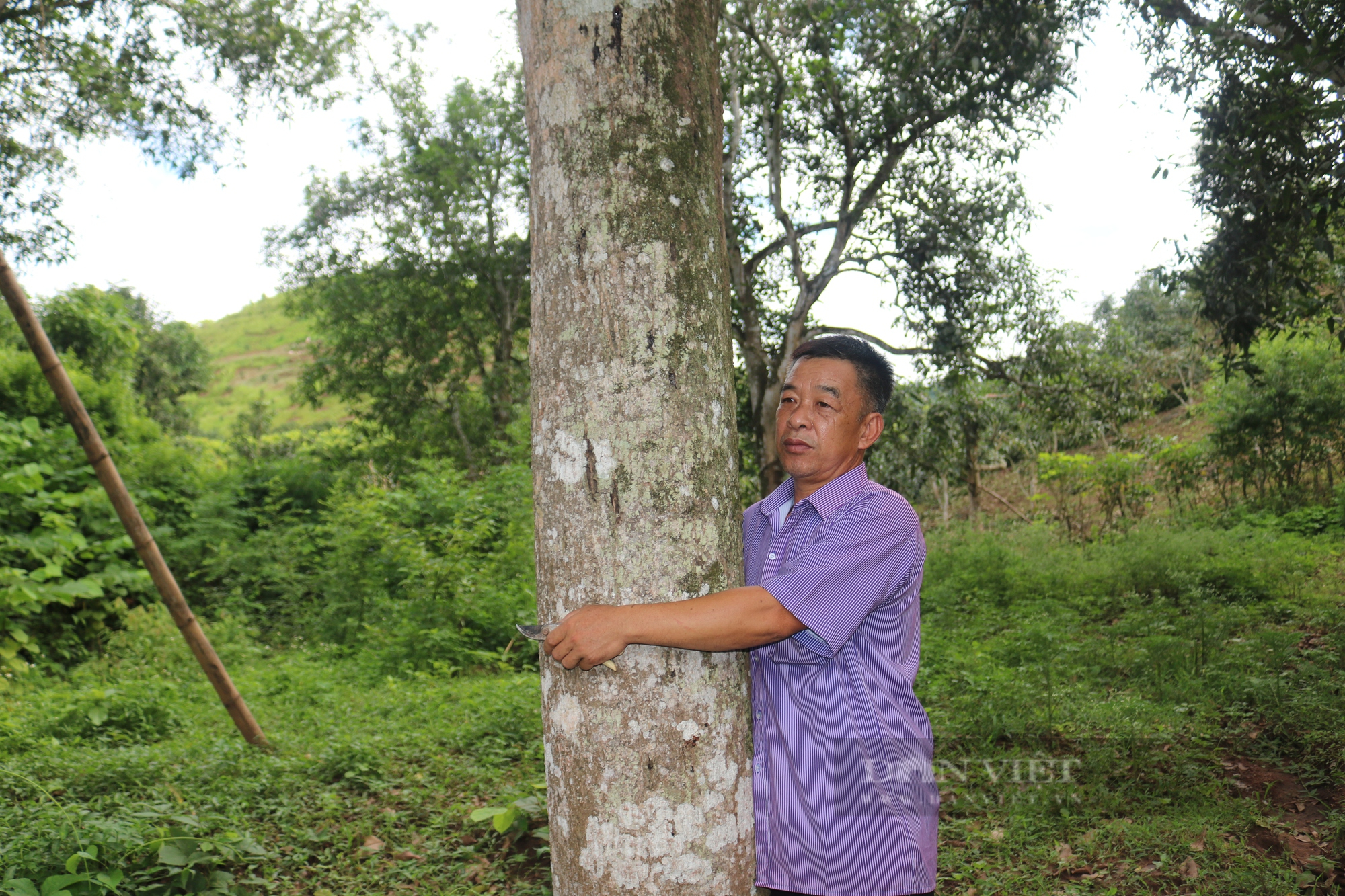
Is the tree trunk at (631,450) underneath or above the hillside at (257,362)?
underneath

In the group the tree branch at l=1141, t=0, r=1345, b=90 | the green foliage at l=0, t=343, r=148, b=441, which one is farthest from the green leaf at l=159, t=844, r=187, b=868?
the green foliage at l=0, t=343, r=148, b=441

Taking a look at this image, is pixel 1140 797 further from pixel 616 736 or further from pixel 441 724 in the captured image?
pixel 441 724

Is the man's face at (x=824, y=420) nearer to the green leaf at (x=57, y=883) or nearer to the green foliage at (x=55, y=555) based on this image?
the green leaf at (x=57, y=883)

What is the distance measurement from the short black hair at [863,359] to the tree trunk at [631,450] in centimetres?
42

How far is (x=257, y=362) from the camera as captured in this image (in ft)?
203

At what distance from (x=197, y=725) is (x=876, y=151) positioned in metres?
8.68

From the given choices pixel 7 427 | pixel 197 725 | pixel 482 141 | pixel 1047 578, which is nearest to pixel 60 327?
pixel 7 427

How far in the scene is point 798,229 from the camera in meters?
10.7

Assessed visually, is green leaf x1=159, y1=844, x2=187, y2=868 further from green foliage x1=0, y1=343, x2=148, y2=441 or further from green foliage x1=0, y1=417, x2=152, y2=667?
green foliage x1=0, y1=343, x2=148, y2=441

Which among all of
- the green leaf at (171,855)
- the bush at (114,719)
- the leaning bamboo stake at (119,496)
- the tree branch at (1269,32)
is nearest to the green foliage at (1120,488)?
the tree branch at (1269,32)

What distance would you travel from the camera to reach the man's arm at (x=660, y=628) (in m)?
1.54

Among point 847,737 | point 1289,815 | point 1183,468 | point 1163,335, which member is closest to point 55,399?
point 847,737

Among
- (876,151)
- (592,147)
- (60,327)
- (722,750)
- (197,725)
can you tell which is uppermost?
(876,151)

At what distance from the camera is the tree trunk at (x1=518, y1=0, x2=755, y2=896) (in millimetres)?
1592
